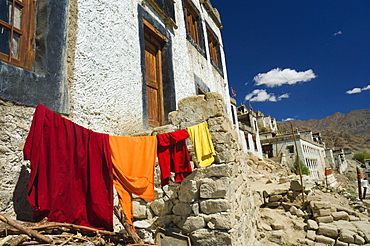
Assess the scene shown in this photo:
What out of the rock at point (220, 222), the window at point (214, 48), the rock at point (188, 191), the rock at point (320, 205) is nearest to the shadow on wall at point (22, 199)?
the rock at point (188, 191)

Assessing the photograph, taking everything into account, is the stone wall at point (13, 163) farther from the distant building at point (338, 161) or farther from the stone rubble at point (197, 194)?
the distant building at point (338, 161)

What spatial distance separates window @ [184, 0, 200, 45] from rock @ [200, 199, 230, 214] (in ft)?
20.4

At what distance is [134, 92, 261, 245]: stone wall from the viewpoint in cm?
344

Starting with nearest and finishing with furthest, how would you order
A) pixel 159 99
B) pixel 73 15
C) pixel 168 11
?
pixel 73 15, pixel 159 99, pixel 168 11

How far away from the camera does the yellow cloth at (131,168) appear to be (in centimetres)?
288

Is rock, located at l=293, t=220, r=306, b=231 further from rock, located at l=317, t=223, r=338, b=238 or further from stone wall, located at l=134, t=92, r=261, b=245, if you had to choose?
stone wall, located at l=134, t=92, r=261, b=245

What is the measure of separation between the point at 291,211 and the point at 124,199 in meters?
5.91

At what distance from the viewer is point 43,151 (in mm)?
2268

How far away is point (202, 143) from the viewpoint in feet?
11.9

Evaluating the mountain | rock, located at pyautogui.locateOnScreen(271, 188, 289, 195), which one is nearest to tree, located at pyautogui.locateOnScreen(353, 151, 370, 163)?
the mountain

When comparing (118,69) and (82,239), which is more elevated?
(118,69)

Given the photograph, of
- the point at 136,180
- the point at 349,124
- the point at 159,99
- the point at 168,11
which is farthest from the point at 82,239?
the point at 349,124

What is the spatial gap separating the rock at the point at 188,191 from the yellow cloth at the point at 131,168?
2.80 feet

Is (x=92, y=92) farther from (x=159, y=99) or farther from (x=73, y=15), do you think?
(x=159, y=99)
